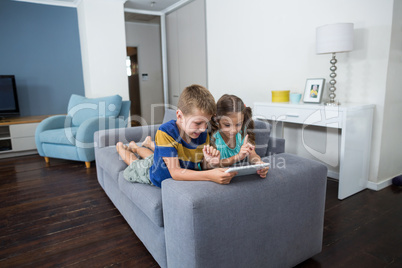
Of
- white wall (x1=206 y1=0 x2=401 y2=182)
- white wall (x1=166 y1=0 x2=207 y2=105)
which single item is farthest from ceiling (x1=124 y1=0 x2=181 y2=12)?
white wall (x1=206 y1=0 x2=401 y2=182)

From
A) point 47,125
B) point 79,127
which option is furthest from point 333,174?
point 47,125

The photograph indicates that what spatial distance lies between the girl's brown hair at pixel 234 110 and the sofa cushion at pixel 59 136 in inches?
98.6

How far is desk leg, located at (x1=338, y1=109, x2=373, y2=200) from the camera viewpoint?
2.19m

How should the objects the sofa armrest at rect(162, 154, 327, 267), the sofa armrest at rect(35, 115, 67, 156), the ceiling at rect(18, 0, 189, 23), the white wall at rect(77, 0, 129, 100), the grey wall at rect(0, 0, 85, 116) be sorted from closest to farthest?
the sofa armrest at rect(162, 154, 327, 267)
the sofa armrest at rect(35, 115, 67, 156)
the grey wall at rect(0, 0, 85, 116)
the white wall at rect(77, 0, 129, 100)
the ceiling at rect(18, 0, 189, 23)

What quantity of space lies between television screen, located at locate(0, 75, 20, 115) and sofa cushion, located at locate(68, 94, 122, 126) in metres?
0.92

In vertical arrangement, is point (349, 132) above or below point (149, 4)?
below

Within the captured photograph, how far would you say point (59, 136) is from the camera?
3.43 meters

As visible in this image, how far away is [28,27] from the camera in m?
4.47

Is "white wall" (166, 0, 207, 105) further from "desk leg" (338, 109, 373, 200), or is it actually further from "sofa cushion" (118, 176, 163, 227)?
"sofa cushion" (118, 176, 163, 227)

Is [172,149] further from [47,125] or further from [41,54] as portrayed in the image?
[41,54]

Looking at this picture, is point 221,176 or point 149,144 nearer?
point 221,176

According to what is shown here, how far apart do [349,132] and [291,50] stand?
1.26 metres

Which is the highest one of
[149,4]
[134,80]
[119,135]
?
[149,4]

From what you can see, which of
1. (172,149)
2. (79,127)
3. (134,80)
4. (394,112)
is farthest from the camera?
(134,80)
